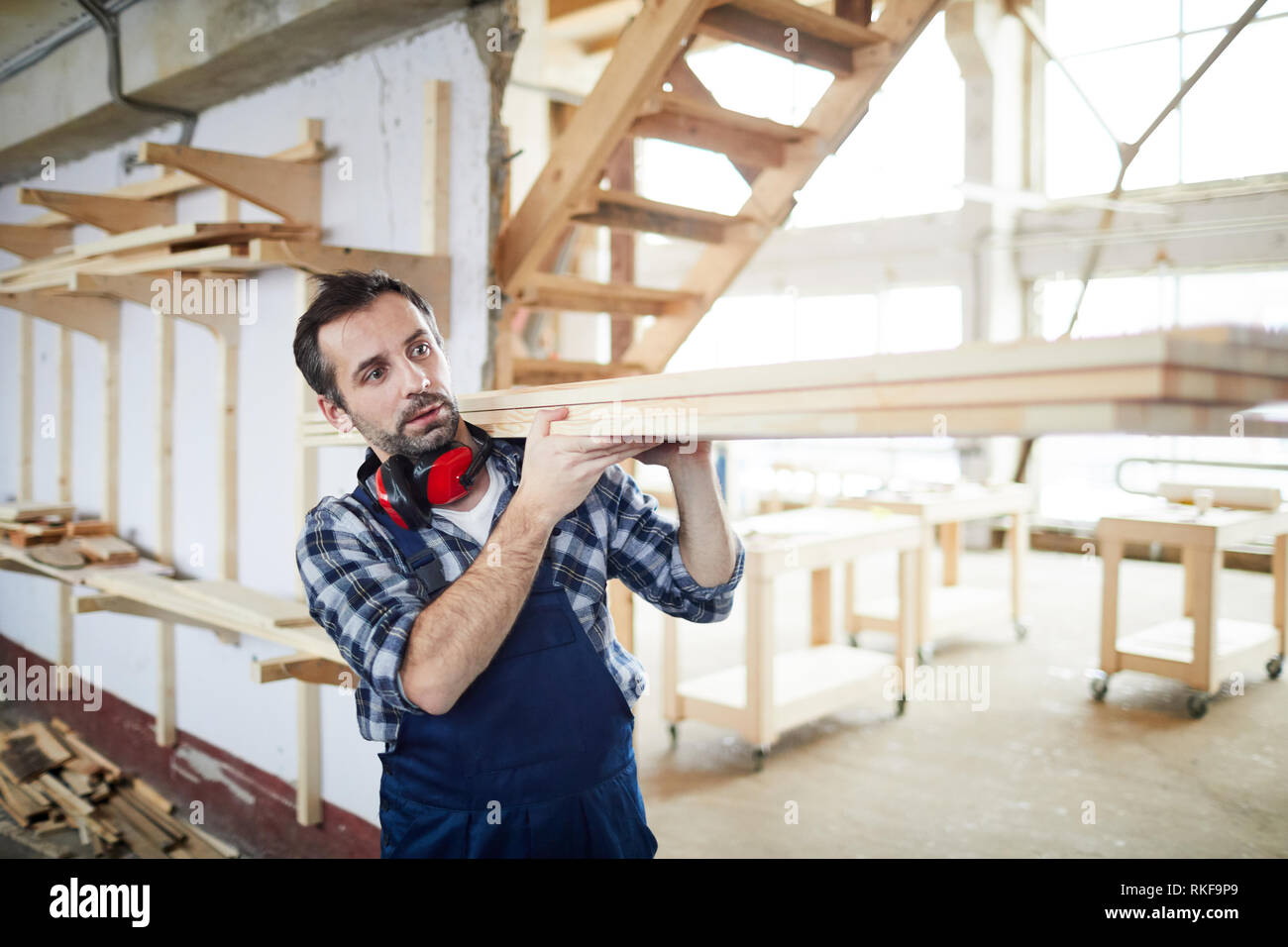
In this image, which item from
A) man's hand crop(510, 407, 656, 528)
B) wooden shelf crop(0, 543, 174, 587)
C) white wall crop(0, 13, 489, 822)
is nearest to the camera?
man's hand crop(510, 407, 656, 528)

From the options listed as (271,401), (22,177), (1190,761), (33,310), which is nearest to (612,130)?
(271,401)

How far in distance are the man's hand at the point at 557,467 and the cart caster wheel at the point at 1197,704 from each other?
466 centimetres

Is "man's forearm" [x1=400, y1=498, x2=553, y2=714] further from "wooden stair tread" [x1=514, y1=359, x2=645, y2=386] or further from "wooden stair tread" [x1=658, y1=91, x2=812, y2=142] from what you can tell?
"wooden stair tread" [x1=658, y1=91, x2=812, y2=142]

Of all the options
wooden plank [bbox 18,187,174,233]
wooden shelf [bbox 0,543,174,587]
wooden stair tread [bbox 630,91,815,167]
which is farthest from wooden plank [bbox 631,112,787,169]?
wooden shelf [bbox 0,543,174,587]

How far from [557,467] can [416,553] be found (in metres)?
0.39

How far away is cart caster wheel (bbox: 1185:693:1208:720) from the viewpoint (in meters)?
5.01

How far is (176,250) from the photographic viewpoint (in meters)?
3.04

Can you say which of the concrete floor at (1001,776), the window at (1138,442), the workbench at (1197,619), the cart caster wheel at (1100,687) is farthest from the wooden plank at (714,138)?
the window at (1138,442)

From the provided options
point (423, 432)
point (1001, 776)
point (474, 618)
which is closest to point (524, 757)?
point (474, 618)

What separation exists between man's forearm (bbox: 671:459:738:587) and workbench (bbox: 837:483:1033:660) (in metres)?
4.00

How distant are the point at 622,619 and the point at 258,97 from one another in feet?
8.14

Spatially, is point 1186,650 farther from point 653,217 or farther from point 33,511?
point 33,511

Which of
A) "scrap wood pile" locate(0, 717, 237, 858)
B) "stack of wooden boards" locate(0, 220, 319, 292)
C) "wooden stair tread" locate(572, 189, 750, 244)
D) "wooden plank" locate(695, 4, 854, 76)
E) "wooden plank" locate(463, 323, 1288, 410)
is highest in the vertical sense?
"wooden plank" locate(695, 4, 854, 76)

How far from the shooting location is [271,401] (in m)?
3.69
